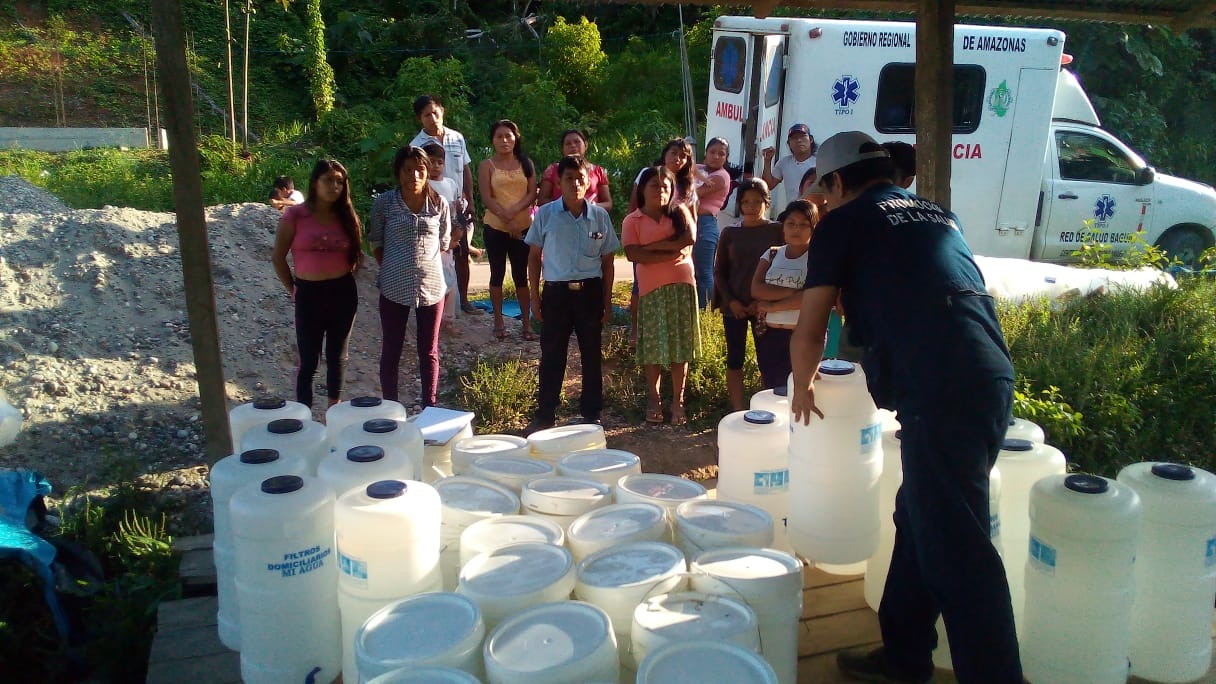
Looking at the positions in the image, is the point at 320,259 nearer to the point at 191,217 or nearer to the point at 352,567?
the point at 191,217

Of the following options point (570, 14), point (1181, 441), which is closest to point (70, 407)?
point (1181, 441)

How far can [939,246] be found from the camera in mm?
2723

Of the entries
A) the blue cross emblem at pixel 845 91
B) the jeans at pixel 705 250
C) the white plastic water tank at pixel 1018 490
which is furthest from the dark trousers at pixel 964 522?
the blue cross emblem at pixel 845 91

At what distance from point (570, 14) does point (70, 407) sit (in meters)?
20.4

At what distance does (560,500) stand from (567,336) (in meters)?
2.60

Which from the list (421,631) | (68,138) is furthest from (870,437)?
(68,138)

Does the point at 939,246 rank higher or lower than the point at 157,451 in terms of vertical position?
higher

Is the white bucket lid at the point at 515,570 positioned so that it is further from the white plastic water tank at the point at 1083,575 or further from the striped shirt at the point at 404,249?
the striped shirt at the point at 404,249

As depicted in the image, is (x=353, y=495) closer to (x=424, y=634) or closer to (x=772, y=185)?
(x=424, y=634)

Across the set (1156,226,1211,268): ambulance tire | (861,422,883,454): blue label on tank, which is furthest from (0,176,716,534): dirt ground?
(1156,226,1211,268): ambulance tire

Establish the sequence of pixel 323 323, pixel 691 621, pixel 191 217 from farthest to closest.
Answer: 1. pixel 323 323
2. pixel 191 217
3. pixel 691 621

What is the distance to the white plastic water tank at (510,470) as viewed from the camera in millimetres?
3490

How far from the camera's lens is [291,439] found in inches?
135

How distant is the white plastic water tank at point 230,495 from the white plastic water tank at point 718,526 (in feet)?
4.53
